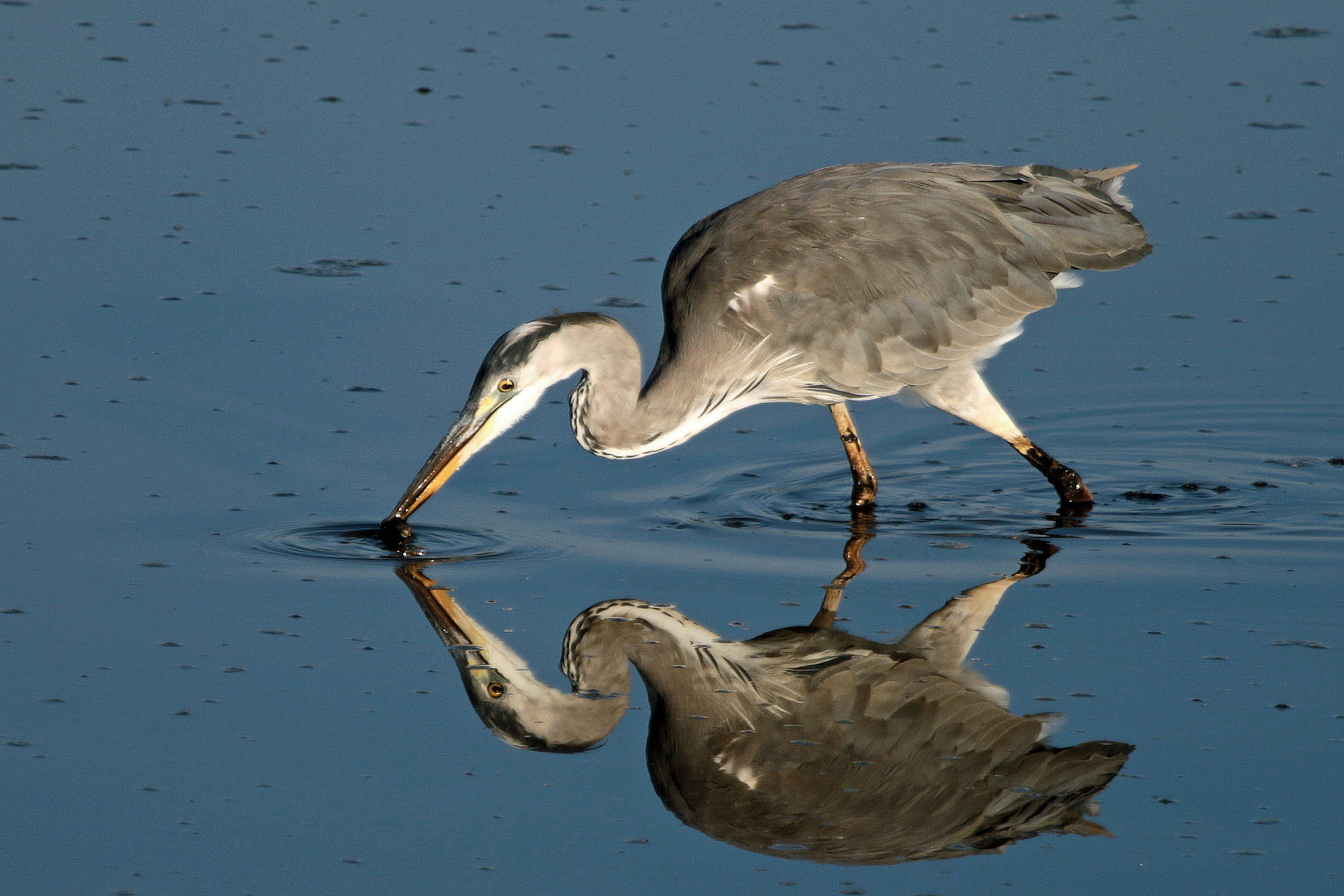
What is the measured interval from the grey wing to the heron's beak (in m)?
0.89

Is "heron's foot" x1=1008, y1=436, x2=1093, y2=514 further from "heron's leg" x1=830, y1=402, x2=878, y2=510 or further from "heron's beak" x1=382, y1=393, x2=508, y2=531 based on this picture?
"heron's beak" x1=382, y1=393, x2=508, y2=531

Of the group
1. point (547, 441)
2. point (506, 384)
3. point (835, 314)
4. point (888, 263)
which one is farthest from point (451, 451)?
point (888, 263)

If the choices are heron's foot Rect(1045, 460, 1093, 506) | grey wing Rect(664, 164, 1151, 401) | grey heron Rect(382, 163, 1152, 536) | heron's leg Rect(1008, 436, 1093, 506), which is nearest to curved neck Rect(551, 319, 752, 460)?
grey heron Rect(382, 163, 1152, 536)

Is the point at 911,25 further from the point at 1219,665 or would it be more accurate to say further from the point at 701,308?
the point at 1219,665

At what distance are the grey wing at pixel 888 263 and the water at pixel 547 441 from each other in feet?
2.21

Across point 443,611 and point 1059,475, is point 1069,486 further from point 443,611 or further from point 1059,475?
point 443,611

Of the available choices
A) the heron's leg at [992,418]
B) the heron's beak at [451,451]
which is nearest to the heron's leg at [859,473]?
the heron's leg at [992,418]

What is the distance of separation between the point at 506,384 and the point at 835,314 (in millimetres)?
1357

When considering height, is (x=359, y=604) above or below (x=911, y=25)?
below

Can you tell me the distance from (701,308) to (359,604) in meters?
1.76

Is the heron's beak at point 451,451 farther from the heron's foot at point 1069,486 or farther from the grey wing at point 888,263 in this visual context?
the heron's foot at point 1069,486

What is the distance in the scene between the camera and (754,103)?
11.0 metres

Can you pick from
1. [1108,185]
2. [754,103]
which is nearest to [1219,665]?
[1108,185]

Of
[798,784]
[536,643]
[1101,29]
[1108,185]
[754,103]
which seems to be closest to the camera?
[798,784]
